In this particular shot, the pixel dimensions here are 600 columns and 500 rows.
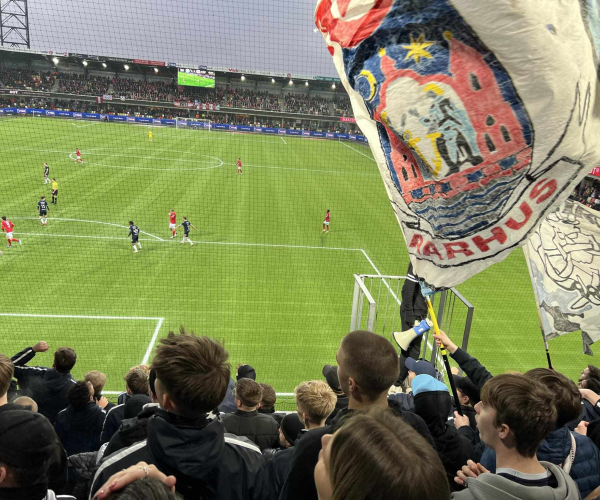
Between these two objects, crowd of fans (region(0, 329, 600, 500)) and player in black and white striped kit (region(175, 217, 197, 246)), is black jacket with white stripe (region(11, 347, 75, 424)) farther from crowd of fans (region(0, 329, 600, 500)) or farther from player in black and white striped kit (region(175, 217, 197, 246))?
player in black and white striped kit (region(175, 217, 197, 246))

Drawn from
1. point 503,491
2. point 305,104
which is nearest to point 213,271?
point 503,491

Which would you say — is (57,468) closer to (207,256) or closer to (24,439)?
(24,439)

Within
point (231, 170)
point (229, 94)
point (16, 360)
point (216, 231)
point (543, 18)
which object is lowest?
point (16, 360)

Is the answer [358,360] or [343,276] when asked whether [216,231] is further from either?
[358,360]

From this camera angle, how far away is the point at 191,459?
1.75m

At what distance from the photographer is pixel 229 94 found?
4875 cm

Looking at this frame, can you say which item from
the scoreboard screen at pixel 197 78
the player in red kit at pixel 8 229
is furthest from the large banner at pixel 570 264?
the scoreboard screen at pixel 197 78

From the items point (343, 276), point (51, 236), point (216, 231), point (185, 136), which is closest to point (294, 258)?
point (343, 276)

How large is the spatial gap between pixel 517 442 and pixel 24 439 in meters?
2.12

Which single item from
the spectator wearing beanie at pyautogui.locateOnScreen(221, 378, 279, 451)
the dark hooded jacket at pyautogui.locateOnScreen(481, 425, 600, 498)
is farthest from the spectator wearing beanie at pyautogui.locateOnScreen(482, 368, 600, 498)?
the spectator wearing beanie at pyautogui.locateOnScreen(221, 378, 279, 451)

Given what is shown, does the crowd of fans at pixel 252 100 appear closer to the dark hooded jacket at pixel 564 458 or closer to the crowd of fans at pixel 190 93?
the crowd of fans at pixel 190 93

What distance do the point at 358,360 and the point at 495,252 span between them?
2.94ft

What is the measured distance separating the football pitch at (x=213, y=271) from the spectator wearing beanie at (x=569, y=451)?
566 centimetres

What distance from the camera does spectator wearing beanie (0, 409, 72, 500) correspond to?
182 cm
